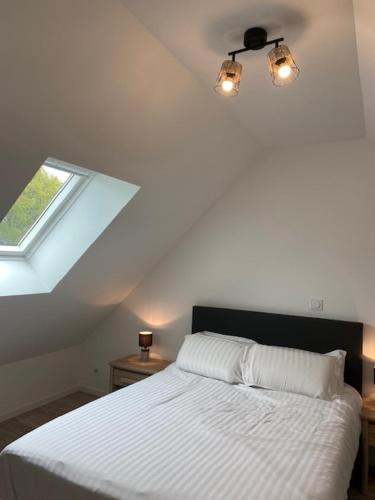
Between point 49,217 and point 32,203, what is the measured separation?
6.8 inches

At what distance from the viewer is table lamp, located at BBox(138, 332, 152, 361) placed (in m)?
3.57

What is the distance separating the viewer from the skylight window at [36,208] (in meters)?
2.78

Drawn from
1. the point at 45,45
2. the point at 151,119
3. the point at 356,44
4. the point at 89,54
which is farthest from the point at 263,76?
the point at 45,45

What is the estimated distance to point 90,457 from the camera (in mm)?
1745

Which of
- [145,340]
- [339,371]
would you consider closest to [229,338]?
[145,340]

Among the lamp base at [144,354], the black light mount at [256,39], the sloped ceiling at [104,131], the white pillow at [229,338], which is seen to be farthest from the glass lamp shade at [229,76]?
the lamp base at [144,354]

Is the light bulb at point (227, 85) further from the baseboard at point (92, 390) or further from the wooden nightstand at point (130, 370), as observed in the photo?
the baseboard at point (92, 390)

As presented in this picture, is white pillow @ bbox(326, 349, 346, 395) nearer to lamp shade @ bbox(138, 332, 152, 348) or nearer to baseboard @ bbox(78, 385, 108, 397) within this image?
lamp shade @ bbox(138, 332, 152, 348)

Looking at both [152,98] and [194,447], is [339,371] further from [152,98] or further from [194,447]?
[152,98]

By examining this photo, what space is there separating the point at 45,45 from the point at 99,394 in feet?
11.5

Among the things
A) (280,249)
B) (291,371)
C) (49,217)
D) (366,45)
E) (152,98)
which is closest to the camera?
(366,45)

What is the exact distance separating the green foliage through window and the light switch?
2147 millimetres

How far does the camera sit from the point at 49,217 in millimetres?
2969

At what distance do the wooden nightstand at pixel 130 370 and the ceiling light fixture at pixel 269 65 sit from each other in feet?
8.20
